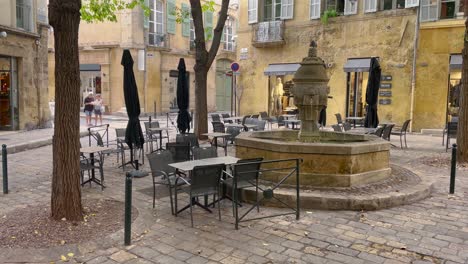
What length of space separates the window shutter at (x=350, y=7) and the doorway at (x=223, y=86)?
15600 mm

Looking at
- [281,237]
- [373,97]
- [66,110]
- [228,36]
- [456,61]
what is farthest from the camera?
[228,36]

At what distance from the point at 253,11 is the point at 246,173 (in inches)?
745

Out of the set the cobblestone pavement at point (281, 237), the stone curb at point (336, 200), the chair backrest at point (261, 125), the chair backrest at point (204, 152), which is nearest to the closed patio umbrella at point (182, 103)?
the chair backrest at point (261, 125)

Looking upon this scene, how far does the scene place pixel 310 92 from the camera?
8.70 metres

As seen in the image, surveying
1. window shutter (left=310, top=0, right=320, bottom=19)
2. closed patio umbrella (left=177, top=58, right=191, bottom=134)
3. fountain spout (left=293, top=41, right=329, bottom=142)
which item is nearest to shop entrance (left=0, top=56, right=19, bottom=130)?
closed patio umbrella (left=177, top=58, right=191, bottom=134)

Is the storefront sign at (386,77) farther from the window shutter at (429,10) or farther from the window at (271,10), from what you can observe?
the window at (271,10)

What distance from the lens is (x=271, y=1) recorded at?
75.9ft

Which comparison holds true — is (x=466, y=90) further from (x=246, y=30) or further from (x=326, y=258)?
(x=246, y=30)

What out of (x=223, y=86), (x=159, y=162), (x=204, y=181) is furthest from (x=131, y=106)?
(x=223, y=86)

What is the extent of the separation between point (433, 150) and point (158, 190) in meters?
9.42

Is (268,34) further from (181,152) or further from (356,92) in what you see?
(181,152)

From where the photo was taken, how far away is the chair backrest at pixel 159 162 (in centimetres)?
671

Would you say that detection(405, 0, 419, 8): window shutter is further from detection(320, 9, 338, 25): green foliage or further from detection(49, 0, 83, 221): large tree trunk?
detection(49, 0, 83, 221): large tree trunk

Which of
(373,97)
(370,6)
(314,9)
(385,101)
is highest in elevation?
(314,9)
